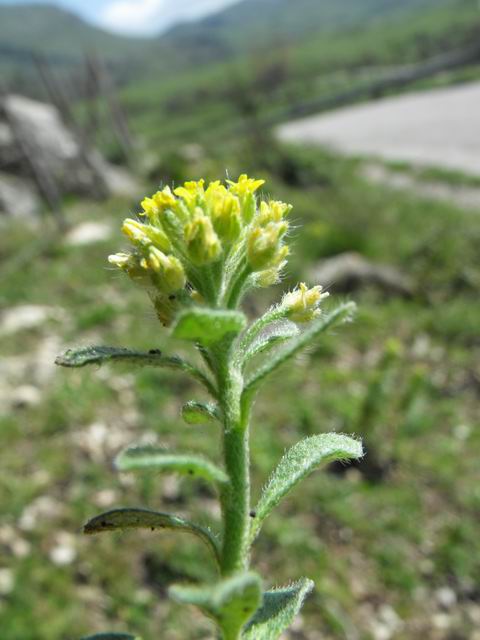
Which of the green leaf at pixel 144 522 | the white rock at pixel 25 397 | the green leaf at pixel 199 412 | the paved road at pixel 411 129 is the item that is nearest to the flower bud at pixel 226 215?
the green leaf at pixel 199 412

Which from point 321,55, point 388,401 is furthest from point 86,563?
point 321,55

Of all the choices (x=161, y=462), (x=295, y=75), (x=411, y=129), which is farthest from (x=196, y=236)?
(x=295, y=75)

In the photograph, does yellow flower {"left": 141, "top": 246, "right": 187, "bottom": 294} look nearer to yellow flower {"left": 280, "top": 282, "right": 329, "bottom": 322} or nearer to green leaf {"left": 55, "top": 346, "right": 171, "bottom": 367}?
green leaf {"left": 55, "top": 346, "right": 171, "bottom": 367}

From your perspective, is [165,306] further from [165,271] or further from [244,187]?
[244,187]

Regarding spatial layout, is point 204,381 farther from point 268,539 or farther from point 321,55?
point 321,55

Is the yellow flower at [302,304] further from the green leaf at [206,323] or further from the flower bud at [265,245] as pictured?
the green leaf at [206,323]
